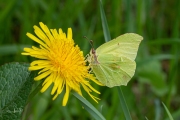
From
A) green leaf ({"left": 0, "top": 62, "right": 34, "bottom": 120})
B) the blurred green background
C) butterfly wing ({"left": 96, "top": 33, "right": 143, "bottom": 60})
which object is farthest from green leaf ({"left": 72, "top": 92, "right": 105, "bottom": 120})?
the blurred green background

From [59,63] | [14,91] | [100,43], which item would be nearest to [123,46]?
[59,63]

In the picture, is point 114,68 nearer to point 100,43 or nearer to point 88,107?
point 88,107

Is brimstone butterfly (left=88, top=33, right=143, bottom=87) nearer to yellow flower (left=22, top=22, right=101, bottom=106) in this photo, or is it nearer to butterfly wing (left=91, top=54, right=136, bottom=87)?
butterfly wing (left=91, top=54, right=136, bottom=87)

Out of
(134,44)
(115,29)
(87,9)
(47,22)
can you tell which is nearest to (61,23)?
(47,22)

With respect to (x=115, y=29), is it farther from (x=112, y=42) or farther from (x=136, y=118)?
(x=112, y=42)

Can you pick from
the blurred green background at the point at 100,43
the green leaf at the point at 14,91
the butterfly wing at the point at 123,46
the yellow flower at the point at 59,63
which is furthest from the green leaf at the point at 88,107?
the blurred green background at the point at 100,43
